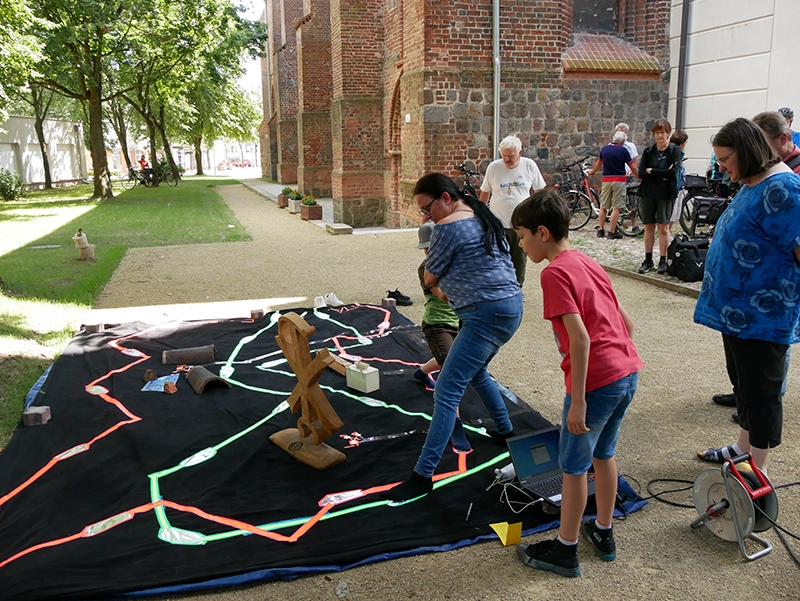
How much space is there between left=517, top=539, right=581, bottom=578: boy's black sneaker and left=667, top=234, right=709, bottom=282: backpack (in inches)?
238

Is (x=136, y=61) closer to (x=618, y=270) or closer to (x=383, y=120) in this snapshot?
(x=383, y=120)

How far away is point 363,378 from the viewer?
491 centimetres

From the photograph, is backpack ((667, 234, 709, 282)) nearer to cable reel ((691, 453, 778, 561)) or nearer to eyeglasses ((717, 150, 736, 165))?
eyeglasses ((717, 150, 736, 165))

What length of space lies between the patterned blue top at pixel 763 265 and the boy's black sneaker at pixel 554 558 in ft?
4.26

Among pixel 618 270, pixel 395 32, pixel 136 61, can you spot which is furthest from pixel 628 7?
pixel 136 61

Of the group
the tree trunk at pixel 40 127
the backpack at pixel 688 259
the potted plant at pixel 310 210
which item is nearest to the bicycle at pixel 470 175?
the backpack at pixel 688 259

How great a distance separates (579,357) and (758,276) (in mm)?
1231

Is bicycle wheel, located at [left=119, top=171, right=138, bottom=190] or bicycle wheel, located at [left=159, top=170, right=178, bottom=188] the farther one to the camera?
bicycle wheel, located at [left=159, top=170, right=178, bottom=188]

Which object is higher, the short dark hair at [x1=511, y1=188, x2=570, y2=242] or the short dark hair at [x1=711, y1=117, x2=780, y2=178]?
the short dark hair at [x1=711, y1=117, x2=780, y2=178]

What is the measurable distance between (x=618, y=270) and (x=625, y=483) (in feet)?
19.9

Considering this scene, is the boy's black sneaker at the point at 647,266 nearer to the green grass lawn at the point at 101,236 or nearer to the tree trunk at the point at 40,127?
the green grass lawn at the point at 101,236

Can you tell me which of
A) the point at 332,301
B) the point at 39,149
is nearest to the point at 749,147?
the point at 332,301

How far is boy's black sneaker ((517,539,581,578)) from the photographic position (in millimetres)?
2779

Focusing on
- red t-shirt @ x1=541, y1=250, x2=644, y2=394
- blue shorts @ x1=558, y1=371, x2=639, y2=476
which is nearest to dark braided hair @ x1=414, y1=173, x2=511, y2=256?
red t-shirt @ x1=541, y1=250, x2=644, y2=394
